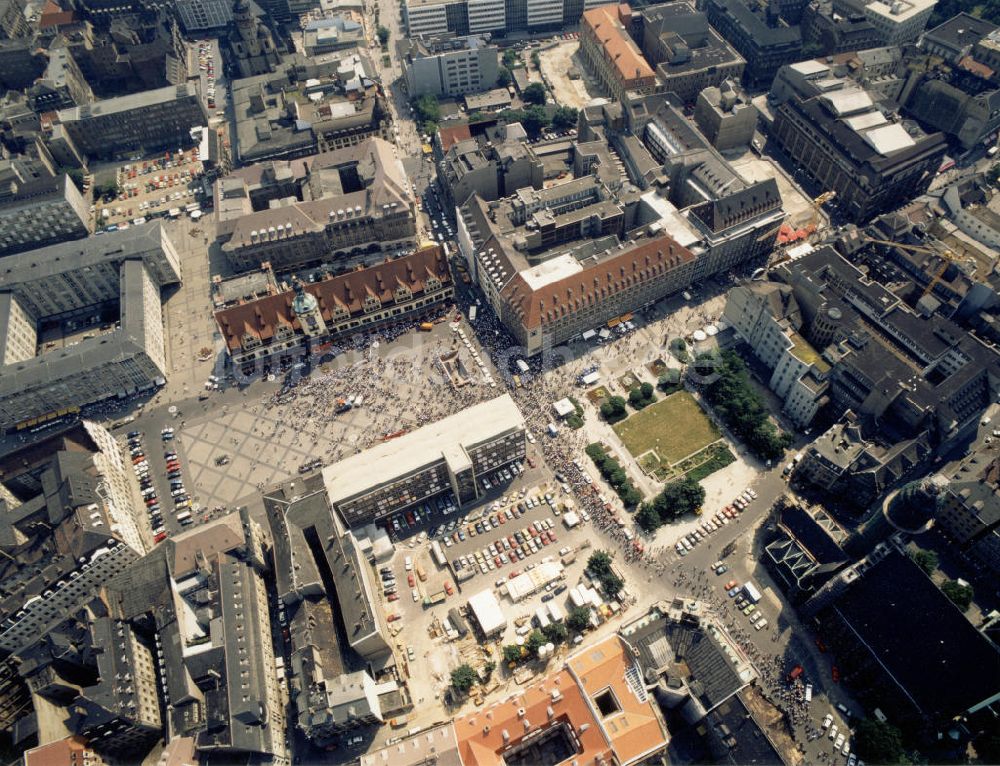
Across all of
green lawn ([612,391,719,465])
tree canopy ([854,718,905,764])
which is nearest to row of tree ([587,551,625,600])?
green lawn ([612,391,719,465])

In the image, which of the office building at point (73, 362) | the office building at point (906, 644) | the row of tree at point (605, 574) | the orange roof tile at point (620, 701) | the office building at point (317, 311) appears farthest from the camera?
the office building at point (317, 311)

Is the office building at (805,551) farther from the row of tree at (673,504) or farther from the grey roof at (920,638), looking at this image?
the row of tree at (673,504)

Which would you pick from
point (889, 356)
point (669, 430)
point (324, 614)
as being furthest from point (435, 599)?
point (889, 356)

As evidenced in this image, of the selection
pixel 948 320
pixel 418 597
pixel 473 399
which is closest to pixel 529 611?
pixel 418 597

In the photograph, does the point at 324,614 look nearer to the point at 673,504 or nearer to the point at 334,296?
the point at 673,504

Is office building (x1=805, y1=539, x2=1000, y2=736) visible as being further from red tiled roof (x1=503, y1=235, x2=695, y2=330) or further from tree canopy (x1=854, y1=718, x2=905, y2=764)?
red tiled roof (x1=503, y1=235, x2=695, y2=330)

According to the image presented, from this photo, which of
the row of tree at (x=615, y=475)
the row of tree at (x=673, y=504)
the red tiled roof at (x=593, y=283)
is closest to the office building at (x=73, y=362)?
the red tiled roof at (x=593, y=283)
